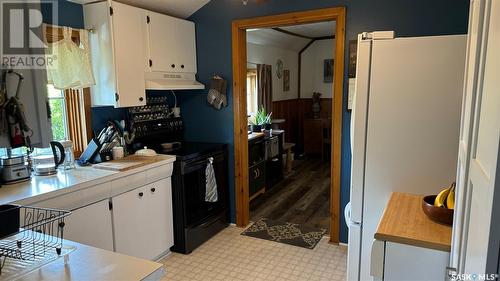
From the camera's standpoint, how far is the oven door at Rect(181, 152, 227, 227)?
10.3 ft

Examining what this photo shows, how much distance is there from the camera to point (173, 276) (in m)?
2.75

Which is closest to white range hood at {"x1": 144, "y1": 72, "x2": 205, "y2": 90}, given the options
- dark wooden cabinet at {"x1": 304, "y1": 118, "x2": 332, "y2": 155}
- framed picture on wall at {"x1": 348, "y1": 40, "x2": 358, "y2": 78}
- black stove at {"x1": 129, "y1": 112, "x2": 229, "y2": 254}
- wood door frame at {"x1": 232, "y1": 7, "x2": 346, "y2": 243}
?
black stove at {"x1": 129, "y1": 112, "x2": 229, "y2": 254}

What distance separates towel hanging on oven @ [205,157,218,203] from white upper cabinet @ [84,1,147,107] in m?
0.92

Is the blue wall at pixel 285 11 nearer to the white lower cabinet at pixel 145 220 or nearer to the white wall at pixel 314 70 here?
the white lower cabinet at pixel 145 220

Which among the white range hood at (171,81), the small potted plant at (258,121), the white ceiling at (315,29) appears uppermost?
the white ceiling at (315,29)

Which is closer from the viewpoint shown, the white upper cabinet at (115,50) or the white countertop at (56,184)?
the white countertop at (56,184)

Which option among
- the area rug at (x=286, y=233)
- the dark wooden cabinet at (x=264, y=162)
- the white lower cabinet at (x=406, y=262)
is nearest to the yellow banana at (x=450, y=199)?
the white lower cabinet at (x=406, y=262)

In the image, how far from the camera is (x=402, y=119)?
2.00 metres

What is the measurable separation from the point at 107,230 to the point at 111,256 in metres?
1.35

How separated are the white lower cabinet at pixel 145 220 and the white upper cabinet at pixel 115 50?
0.79 metres

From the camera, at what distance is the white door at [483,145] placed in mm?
634

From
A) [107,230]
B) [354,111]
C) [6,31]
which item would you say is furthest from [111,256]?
[6,31]

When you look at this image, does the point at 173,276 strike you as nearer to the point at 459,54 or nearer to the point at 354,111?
the point at 354,111

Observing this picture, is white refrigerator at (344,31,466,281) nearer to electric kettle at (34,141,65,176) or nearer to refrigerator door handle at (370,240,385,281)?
refrigerator door handle at (370,240,385,281)
